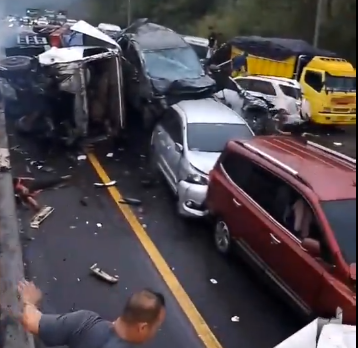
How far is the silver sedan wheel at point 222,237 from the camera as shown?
825cm

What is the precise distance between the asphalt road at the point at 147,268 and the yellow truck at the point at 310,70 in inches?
293

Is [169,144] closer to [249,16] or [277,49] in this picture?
[277,49]

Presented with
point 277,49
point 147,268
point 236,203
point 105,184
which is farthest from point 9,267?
point 277,49

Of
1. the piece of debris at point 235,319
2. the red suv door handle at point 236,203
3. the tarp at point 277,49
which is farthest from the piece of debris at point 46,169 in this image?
the tarp at point 277,49

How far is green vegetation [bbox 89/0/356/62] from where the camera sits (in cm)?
2416

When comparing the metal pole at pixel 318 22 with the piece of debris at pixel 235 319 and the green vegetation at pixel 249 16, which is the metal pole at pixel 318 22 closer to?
the green vegetation at pixel 249 16

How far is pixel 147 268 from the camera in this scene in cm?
819

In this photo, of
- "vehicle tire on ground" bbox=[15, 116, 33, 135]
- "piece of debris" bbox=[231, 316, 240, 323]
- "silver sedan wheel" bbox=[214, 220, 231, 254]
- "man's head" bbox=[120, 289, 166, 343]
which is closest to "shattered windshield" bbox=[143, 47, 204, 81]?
"vehicle tire on ground" bbox=[15, 116, 33, 135]

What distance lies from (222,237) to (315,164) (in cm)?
170

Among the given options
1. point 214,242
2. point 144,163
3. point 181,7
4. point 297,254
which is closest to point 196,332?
point 297,254

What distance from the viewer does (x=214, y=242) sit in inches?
349

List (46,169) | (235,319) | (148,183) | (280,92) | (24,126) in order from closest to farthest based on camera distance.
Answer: (235,319) < (148,183) < (46,169) < (24,126) < (280,92)

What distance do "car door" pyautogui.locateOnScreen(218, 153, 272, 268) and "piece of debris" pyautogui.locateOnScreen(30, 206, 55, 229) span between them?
9.40ft

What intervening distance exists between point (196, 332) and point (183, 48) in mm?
9079
